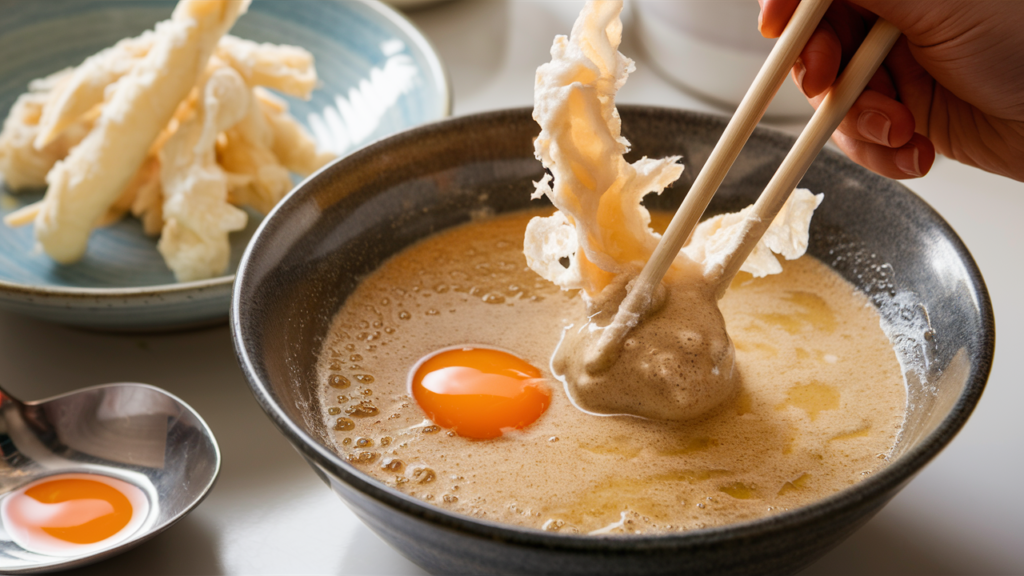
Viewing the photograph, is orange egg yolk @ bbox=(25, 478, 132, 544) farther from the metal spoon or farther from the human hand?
the human hand

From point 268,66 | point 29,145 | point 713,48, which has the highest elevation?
point 713,48

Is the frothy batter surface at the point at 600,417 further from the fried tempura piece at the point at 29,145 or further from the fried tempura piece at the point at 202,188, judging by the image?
the fried tempura piece at the point at 29,145

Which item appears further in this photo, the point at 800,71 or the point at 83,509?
the point at 800,71

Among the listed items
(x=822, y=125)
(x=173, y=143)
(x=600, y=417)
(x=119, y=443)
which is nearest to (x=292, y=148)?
(x=173, y=143)

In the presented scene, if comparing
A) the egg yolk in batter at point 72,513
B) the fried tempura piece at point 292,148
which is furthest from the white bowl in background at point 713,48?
the egg yolk in batter at point 72,513

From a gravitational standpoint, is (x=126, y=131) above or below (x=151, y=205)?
above

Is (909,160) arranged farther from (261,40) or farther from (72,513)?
(261,40)

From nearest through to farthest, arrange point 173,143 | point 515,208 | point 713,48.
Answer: point 515,208
point 173,143
point 713,48
